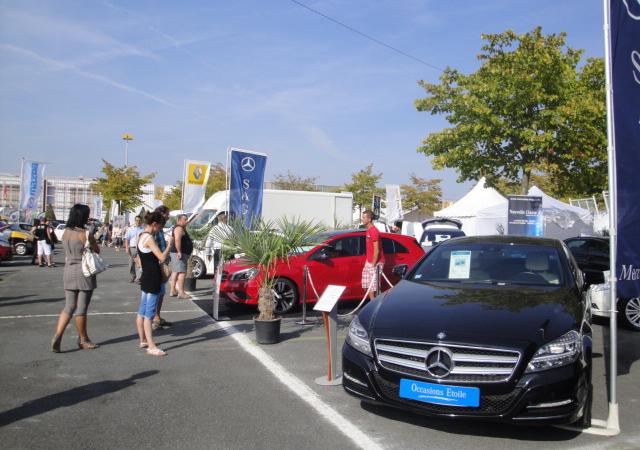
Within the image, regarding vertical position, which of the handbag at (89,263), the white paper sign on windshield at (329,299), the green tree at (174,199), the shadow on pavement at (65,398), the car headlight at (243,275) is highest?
the green tree at (174,199)

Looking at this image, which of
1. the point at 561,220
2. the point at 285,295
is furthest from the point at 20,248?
the point at 561,220

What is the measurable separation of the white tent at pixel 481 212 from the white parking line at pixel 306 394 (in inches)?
657

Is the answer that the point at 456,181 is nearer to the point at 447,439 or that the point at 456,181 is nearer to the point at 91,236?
the point at 91,236

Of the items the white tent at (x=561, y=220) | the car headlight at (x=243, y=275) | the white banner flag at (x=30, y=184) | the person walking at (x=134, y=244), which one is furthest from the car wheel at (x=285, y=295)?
the white banner flag at (x=30, y=184)

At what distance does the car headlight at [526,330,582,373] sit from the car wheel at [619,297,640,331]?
553 centimetres

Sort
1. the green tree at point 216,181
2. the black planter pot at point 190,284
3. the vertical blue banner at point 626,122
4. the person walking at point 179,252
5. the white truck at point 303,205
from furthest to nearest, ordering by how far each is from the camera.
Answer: the green tree at point 216,181
the white truck at point 303,205
the black planter pot at point 190,284
the person walking at point 179,252
the vertical blue banner at point 626,122

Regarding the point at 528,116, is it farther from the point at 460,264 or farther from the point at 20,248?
the point at 20,248

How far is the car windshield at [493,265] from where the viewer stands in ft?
17.7

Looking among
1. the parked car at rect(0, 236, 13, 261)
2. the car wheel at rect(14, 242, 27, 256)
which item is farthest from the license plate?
the car wheel at rect(14, 242, 27, 256)

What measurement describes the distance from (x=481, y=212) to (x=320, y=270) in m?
15.7

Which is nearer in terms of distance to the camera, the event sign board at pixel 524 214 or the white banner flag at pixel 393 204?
the event sign board at pixel 524 214

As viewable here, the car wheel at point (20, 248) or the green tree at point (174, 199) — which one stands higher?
the green tree at point (174, 199)

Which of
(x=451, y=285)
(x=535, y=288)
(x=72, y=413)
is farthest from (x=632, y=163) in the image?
(x=72, y=413)

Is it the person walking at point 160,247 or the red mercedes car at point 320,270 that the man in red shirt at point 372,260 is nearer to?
the red mercedes car at point 320,270
